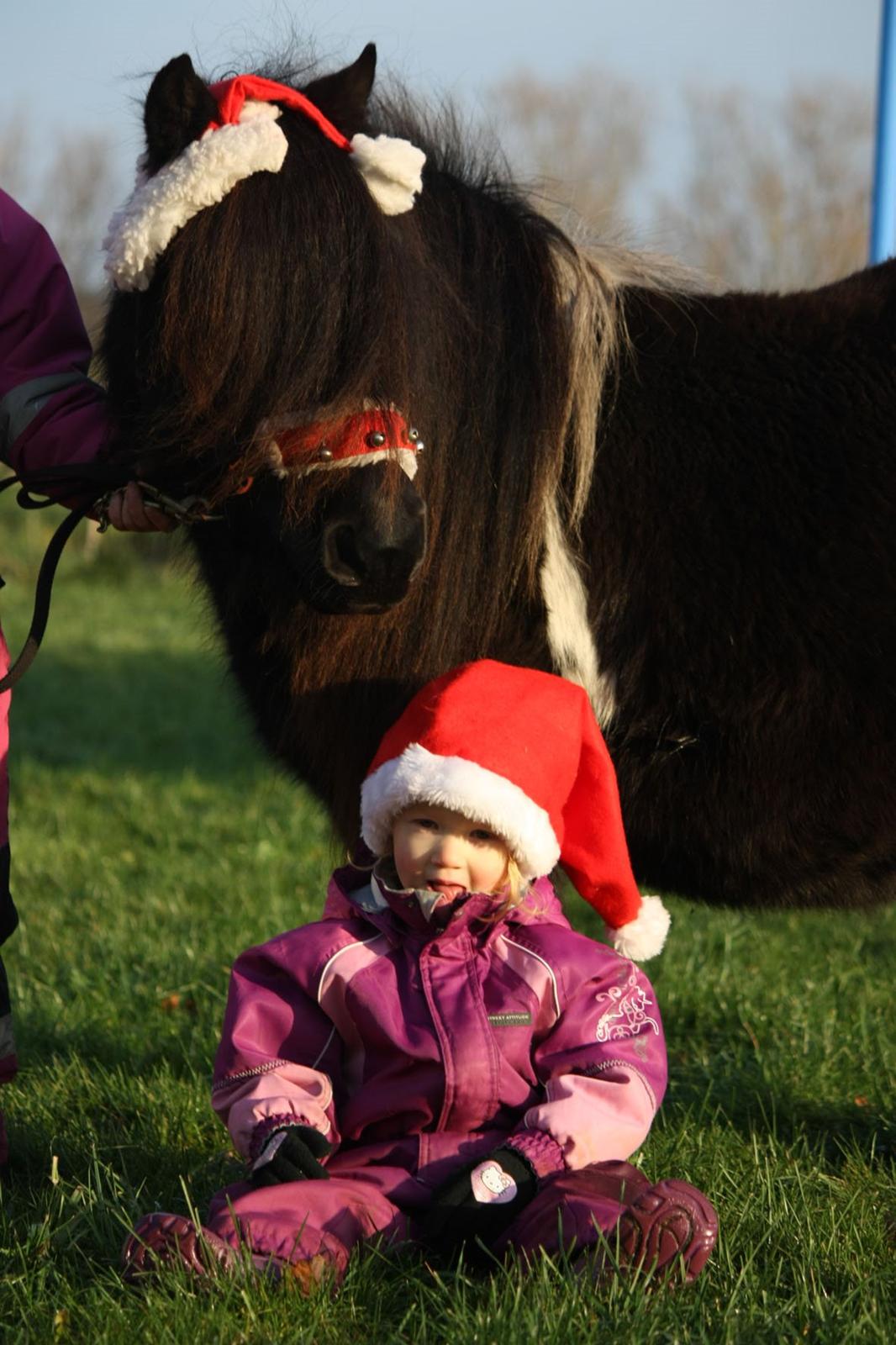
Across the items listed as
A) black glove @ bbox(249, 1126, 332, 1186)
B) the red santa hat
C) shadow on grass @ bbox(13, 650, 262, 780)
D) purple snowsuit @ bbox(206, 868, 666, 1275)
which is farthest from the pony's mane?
shadow on grass @ bbox(13, 650, 262, 780)

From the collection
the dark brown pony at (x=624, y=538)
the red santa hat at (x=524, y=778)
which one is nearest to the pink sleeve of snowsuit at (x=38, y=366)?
the dark brown pony at (x=624, y=538)

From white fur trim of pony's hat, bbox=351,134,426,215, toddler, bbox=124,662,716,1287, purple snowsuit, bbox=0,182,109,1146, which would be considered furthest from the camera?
purple snowsuit, bbox=0,182,109,1146

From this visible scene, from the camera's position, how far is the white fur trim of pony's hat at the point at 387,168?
2.31m

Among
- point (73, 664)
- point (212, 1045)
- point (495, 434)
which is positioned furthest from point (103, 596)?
point (495, 434)

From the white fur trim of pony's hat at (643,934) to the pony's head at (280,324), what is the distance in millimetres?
699

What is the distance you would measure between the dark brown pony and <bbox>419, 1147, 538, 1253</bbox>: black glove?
0.77 m

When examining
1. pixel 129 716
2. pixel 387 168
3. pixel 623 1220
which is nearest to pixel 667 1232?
pixel 623 1220

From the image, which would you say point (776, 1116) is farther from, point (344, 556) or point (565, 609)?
point (344, 556)

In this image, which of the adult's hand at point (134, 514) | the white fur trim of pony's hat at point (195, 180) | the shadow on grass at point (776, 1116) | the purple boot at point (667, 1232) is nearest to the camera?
the purple boot at point (667, 1232)

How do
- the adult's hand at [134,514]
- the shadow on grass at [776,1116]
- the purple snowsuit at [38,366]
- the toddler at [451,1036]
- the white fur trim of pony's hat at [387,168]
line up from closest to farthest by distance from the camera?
the toddler at [451,1036]
the white fur trim of pony's hat at [387,168]
the adult's hand at [134,514]
the purple snowsuit at [38,366]
the shadow on grass at [776,1116]

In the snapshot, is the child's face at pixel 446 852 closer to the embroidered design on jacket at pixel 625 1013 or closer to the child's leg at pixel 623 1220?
the embroidered design on jacket at pixel 625 1013

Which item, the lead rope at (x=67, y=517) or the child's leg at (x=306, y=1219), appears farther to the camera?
the lead rope at (x=67, y=517)

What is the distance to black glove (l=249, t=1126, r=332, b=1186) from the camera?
2035 millimetres

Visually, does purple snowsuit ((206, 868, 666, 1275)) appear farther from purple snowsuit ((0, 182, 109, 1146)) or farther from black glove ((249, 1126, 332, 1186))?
purple snowsuit ((0, 182, 109, 1146))
